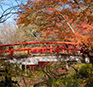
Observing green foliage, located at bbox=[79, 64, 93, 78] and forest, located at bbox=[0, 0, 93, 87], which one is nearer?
forest, located at bbox=[0, 0, 93, 87]

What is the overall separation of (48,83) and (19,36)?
977 cm

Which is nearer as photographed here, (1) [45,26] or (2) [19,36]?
(1) [45,26]

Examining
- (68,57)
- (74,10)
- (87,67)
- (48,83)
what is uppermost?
(74,10)

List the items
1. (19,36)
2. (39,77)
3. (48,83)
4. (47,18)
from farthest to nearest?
(19,36)
(39,77)
(48,83)
(47,18)

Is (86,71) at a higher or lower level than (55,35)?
lower

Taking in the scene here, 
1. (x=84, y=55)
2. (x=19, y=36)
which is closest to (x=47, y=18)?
(x=84, y=55)

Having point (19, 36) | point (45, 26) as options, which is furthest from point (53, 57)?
point (19, 36)

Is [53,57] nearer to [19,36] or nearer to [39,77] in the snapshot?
[39,77]

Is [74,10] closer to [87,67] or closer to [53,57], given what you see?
[53,57]

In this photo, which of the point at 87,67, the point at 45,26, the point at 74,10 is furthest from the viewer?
the point at 87,67

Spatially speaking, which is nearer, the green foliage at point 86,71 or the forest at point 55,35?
the forest at point 55,35

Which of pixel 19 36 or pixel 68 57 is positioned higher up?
pixel 19 36

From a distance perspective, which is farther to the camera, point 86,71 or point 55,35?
point 86,71

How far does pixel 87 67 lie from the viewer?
11188 mm
